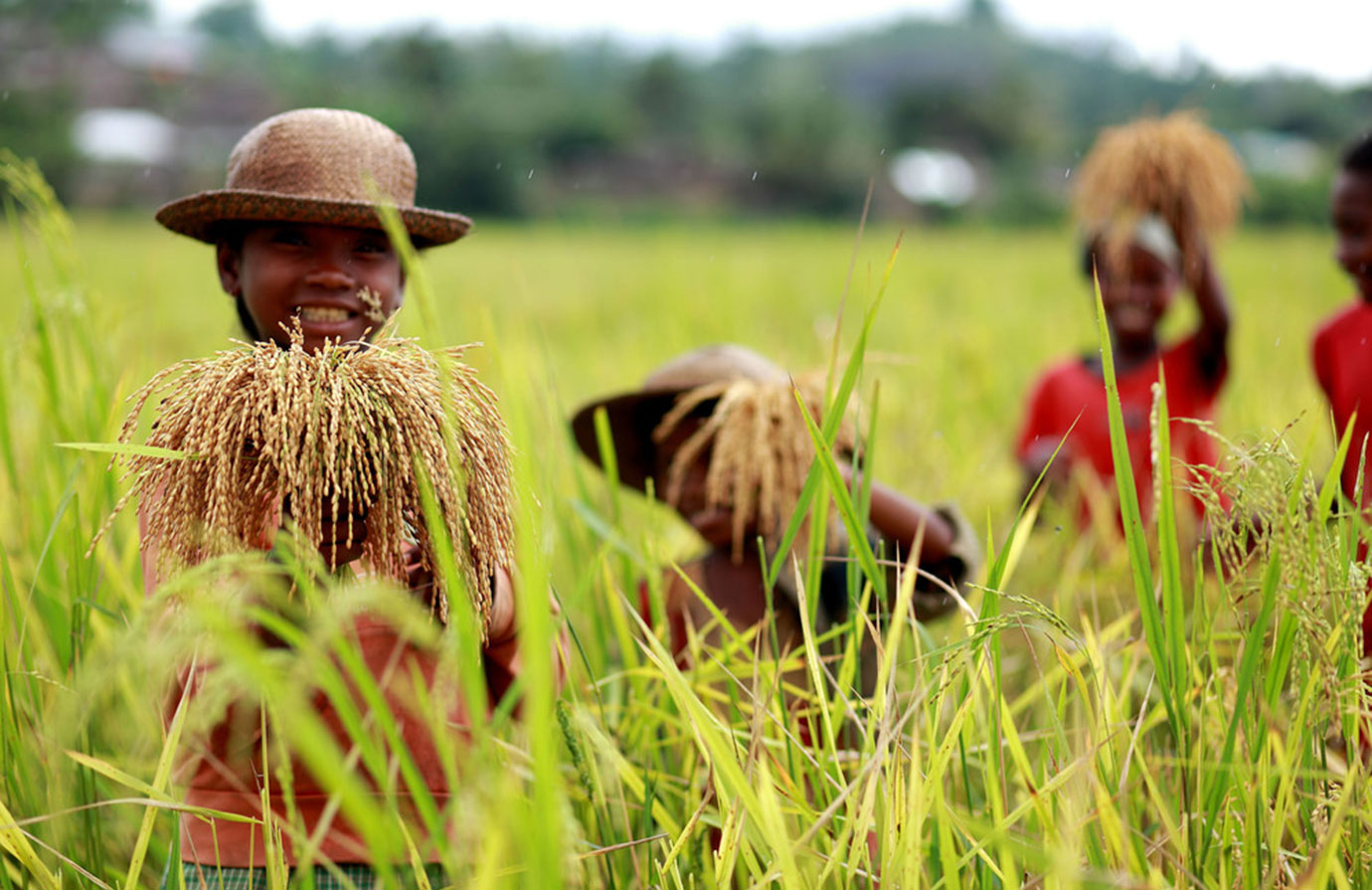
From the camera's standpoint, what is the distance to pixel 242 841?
1310 millimetres

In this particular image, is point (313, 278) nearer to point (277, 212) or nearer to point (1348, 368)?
point (277, 212)

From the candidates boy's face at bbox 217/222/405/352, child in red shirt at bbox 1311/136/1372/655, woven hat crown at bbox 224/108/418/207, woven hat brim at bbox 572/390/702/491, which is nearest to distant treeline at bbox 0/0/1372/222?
woven hat crown at bbox 224/108/418/207

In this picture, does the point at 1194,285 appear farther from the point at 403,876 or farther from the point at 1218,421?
the point at 403,876

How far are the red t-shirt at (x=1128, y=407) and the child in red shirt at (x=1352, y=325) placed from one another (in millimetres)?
952

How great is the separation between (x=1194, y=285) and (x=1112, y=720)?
2.19 m

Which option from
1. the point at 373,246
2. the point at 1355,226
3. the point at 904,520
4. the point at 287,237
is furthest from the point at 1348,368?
the point at 287,237

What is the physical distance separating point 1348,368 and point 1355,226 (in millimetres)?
339

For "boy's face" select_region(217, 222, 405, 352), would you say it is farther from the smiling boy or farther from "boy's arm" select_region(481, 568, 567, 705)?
"boy's arm" select_region(481, 568, 567, 705)

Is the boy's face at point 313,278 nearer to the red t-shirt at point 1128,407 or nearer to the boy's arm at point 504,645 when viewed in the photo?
the boy's arm at point 504,645

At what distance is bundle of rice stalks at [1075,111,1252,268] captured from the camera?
2.87m

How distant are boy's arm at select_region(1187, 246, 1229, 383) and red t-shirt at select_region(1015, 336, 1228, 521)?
0.03 meters

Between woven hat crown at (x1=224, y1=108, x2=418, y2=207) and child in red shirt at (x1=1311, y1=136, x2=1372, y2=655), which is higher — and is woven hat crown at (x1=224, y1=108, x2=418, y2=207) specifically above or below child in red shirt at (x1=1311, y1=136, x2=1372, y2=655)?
above

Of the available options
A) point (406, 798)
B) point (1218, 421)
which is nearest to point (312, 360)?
point (406, 798)

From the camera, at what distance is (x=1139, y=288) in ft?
9.97
